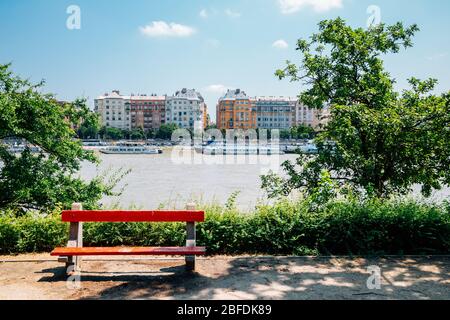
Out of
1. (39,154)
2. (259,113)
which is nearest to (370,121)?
(39,154)

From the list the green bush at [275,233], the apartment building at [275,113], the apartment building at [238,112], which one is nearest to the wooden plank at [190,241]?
the green bush at [275,233]

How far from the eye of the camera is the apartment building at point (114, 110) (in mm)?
159625

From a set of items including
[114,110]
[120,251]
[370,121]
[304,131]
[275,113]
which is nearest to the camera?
[120,251]

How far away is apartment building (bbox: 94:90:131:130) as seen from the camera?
524 feet

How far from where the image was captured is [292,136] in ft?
446

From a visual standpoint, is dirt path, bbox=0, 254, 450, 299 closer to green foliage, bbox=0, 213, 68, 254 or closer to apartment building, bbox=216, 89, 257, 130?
green foliage, bbox=0, 213, 68, 254

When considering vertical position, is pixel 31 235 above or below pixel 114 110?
below

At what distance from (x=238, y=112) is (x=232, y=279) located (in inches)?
6118

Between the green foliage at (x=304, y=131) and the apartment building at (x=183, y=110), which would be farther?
the apartment building at (x=183, y=110)

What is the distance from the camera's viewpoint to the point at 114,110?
16050 centimetres

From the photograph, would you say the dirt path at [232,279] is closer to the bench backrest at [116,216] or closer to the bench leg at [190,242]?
the bench leg at [190,242]

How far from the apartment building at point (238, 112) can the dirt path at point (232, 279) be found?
15237 centimetres

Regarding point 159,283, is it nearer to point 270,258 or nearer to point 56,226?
point 270,258

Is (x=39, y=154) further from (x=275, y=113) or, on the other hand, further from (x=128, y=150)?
(x=275, y=113)
